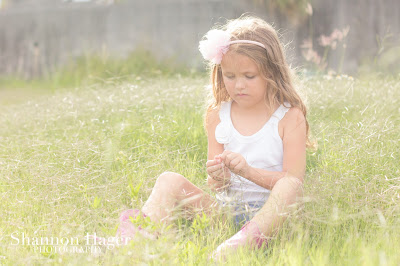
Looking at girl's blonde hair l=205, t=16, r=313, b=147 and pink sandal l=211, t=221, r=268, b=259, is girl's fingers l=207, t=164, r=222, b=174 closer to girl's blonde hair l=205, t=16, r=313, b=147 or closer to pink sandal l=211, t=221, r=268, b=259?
pink sandal l=211, t=221, r=268, b=259

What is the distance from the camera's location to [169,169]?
2420mm

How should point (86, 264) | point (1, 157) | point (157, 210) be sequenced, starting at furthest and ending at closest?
point (1, 157) → point (157, 210) → point (86, 264)

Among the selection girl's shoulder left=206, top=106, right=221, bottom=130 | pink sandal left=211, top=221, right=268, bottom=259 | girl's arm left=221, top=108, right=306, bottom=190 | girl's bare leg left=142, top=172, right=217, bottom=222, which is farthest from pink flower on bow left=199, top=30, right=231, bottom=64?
pink sandal left=211, top=221, right=268, bottom=259

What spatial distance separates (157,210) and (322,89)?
2167mm

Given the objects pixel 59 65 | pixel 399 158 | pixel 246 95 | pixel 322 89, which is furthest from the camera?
pixel 59 65

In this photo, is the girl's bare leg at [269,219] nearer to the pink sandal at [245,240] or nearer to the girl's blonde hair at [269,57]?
the pink sandal at [245,240]

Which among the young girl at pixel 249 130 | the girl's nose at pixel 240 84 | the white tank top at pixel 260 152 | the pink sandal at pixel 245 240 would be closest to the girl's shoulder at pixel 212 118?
the young girl at pixel 249 130

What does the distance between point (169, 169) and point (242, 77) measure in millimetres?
648

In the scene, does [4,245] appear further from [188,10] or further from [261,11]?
[188,10]

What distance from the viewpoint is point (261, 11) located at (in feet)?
24.1

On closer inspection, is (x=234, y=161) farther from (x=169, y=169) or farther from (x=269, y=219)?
(x=169, y=169)

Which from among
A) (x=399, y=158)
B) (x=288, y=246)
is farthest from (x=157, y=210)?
(x=399, y=158)

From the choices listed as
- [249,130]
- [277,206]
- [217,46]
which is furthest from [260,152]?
[217,46]

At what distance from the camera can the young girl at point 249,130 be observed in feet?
6.34
